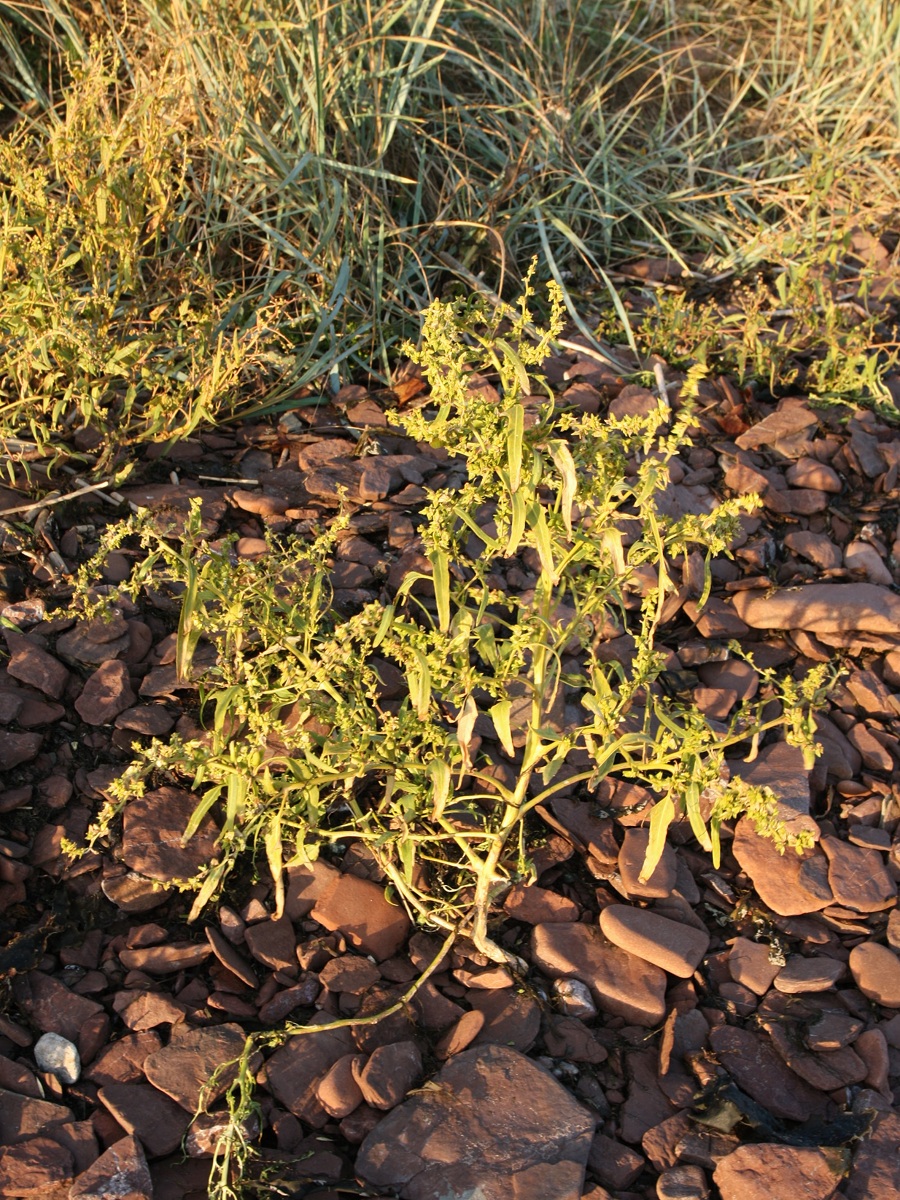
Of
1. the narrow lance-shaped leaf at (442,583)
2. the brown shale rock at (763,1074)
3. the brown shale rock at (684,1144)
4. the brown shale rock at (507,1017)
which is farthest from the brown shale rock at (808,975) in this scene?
the narrow lance-shaped leaf at (442,583)

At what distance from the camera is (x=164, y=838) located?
6.55ft

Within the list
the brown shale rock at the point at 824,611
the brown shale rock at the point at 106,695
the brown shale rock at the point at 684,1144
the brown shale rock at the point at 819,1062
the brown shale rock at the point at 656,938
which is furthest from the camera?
the brown shale rock at the point at 824,611

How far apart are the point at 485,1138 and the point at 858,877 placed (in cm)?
87

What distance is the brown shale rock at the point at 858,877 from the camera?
2.07 m

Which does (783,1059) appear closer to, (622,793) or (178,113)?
(622,793)

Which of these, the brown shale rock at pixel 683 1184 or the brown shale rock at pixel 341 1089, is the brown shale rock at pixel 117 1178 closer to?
the brown shale rock at pixel 341 1089

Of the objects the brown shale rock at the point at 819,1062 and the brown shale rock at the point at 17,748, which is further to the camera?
the brown shale rock at the point at 17,748

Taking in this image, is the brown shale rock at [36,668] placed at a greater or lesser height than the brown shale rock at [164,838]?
greater

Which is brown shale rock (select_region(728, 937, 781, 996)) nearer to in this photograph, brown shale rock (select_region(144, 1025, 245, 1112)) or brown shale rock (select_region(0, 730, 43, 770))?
brown shale rock (select_region(144, 1025, 245, 1112))

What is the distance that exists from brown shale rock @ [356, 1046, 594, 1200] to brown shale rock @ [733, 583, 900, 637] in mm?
1182

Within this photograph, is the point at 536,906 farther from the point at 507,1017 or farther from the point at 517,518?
the point at 517,518

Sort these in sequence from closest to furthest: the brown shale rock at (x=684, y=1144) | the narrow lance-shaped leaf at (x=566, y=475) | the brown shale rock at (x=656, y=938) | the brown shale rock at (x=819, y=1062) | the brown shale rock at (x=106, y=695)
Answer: the narrow lance-shaped leaf at (x=566, y=475), the brown shale rock at (x=684, y=1144), the brown shale rock at (x=819, y=1062), the brown shale rock at (x=656, y=938), the brown shale rock at (x=106, y=695)

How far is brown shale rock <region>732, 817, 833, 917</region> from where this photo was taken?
2061 mm

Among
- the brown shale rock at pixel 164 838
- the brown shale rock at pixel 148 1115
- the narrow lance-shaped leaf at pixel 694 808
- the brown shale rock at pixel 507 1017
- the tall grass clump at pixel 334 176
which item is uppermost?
the tall grass clump at pixel 334 176
